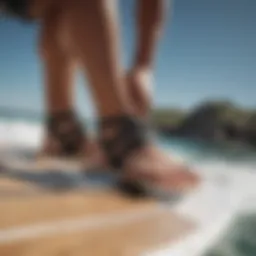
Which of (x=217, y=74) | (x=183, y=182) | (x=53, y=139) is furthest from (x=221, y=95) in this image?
(x=53, y=139)

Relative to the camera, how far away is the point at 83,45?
691mm

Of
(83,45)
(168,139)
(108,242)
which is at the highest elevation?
(83,45)

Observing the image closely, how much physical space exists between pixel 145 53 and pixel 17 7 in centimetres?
18

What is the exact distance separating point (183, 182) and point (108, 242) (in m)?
0.14

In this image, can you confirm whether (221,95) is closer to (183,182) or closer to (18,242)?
(183,182)

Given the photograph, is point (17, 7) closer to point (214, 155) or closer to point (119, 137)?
point (119, 137)

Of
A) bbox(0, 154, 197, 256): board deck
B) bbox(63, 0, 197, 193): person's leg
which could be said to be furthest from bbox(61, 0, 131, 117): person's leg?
bbox(0, 154, 197, 256): board deck

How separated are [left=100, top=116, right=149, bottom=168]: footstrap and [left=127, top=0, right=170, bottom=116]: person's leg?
2 centimetres

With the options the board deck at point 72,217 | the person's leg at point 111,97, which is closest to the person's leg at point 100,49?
the person's leg at point 111,97

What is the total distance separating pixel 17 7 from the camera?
681 mm

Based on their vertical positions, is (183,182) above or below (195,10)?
below

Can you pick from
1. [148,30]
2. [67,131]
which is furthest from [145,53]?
[67,131]

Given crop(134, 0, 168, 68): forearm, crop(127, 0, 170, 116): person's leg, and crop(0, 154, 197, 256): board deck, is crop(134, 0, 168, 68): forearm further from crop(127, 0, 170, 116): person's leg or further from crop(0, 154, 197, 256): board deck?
crop(0, 154, 197, 256): board deck

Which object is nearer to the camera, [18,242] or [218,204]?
[18,242]
